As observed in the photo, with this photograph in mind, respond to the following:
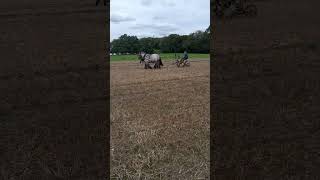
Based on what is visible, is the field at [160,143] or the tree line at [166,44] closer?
the tree line at [166,44]

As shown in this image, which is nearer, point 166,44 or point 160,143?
point 166,44

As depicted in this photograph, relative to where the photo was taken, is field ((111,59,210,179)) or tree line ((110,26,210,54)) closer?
tree line ((110,26,210,54))

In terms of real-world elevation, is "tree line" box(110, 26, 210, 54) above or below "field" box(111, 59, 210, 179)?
above

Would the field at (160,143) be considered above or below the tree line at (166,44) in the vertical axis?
below
